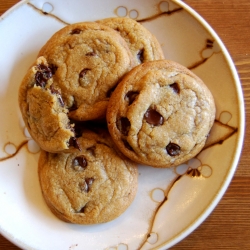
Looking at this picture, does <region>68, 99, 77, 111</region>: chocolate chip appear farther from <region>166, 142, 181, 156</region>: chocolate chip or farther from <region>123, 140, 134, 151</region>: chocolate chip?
<region>166, 142, 181, 156</region>: chocolate chip

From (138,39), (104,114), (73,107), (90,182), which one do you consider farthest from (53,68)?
(90,182)

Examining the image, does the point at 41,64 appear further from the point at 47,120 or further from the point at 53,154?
the point at 53,154

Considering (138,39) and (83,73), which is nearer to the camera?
(83,73)

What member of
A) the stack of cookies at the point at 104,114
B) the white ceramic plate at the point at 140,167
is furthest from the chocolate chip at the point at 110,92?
the white ceramic plate at the point at 140,167

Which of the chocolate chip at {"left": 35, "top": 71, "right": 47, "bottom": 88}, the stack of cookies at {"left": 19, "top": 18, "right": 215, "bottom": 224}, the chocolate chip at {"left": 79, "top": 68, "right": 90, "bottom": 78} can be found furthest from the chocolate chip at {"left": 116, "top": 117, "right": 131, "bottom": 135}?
the chocolate chip at {"left": 35, "top": 71, "right": 47, "bottom": 88}

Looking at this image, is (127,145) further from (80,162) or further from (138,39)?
(138,39)

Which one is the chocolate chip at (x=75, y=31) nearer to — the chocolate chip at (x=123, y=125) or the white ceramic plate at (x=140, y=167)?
the white ceramic plate at (x=140, y=167)
